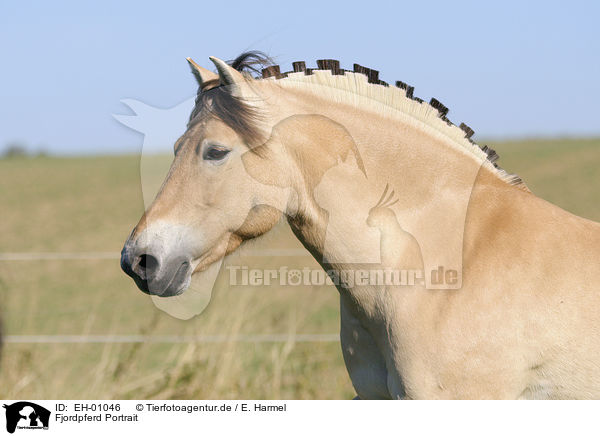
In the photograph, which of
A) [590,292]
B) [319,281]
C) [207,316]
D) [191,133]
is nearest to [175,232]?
[191,133]

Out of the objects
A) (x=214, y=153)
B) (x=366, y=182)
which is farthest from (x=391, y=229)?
(x=214, y=153)

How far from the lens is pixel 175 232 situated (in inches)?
93.0

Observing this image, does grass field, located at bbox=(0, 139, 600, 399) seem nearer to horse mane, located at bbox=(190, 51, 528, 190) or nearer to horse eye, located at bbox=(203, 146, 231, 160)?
horse eye, located at bbox=(203, 146, 231, 160)

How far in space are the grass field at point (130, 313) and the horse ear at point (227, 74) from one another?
0.70 m

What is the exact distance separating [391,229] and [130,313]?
978 centimetres

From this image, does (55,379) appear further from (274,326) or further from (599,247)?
(599,247)

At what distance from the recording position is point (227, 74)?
239 centimetres

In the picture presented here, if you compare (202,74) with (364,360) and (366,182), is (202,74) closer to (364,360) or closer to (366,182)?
(366,182)

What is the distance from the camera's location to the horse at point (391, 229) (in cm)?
233

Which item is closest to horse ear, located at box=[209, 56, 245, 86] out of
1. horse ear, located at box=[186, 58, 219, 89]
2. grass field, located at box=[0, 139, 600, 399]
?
horse ear, located at box=[186, 58, 219, 89]

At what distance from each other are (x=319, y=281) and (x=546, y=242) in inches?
55.6

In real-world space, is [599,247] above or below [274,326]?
above
